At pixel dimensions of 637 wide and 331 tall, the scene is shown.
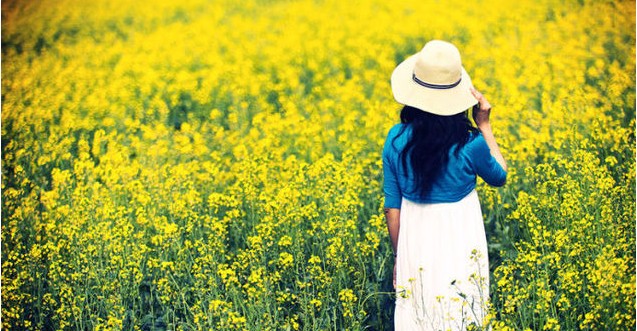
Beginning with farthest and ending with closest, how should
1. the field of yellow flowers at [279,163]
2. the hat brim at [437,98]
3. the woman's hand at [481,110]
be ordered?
the field of yellow flowers at [279,163] < the woman's hand at [481,110] < the hat brim at [437,98]

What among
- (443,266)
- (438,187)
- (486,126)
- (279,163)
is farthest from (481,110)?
(279,163)

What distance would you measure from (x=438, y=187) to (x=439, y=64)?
52 cm

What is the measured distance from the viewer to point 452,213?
127 inches

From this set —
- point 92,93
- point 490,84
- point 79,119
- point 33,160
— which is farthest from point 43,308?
point 490,84

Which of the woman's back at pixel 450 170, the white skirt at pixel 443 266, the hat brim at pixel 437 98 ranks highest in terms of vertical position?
the hat brim at pixel 437 98

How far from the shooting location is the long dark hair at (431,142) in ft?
10.2

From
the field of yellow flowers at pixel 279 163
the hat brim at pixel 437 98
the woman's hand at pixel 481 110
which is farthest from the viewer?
the field of yellow flowers at pixel 279 163

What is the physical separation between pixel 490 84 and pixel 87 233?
13.2 ft

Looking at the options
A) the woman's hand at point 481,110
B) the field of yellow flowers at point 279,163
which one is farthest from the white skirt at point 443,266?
the woman's hand at point 481,110

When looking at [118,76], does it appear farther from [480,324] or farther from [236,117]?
[480,324]

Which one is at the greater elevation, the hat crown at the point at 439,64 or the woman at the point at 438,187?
the hat crown at the point at 439,64

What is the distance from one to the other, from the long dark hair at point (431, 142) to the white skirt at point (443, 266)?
0.19 metres

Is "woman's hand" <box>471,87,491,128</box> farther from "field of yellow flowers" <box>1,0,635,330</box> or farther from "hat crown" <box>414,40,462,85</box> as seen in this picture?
"field of yellow flowers" <box>1,0,635,330</box>

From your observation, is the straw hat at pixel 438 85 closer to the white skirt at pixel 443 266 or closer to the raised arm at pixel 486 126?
the raised arm at pixel 486 126
